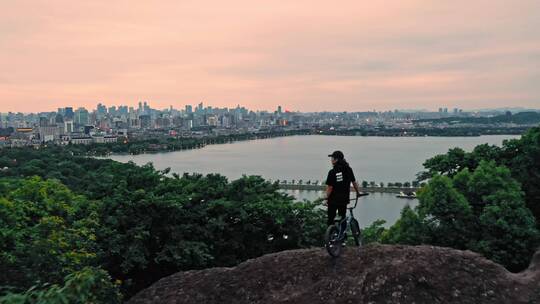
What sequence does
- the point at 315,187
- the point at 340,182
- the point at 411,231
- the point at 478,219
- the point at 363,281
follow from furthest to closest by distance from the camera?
the point at 315,187, the point at 411,231, the point at 478,219, the point at 340,182, the point at 363,281

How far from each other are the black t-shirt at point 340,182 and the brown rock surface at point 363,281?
0.95m

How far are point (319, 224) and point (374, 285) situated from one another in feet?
24.3

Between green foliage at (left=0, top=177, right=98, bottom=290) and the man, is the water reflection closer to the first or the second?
green foliage at (left=0, top=177, right=98, bottom=290)

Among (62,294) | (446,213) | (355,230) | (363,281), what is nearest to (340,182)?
(355,230)

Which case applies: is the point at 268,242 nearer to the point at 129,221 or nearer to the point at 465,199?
the point at 129,221

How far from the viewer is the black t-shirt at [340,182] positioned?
6688mm

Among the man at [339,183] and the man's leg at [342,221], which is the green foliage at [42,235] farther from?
the man's leg at [342,221]

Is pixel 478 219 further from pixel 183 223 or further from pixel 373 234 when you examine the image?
pixel 183 223

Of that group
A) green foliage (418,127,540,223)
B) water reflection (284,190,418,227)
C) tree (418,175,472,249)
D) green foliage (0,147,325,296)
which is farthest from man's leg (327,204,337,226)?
water reflection (284,190,418,227)

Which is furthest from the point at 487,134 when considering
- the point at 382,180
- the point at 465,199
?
the point at 465,199

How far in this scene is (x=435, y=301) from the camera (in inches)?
242

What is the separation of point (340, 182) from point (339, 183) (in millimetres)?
21

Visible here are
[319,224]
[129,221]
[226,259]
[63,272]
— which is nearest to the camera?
[63,272]

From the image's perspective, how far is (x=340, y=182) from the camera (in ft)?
22.0
